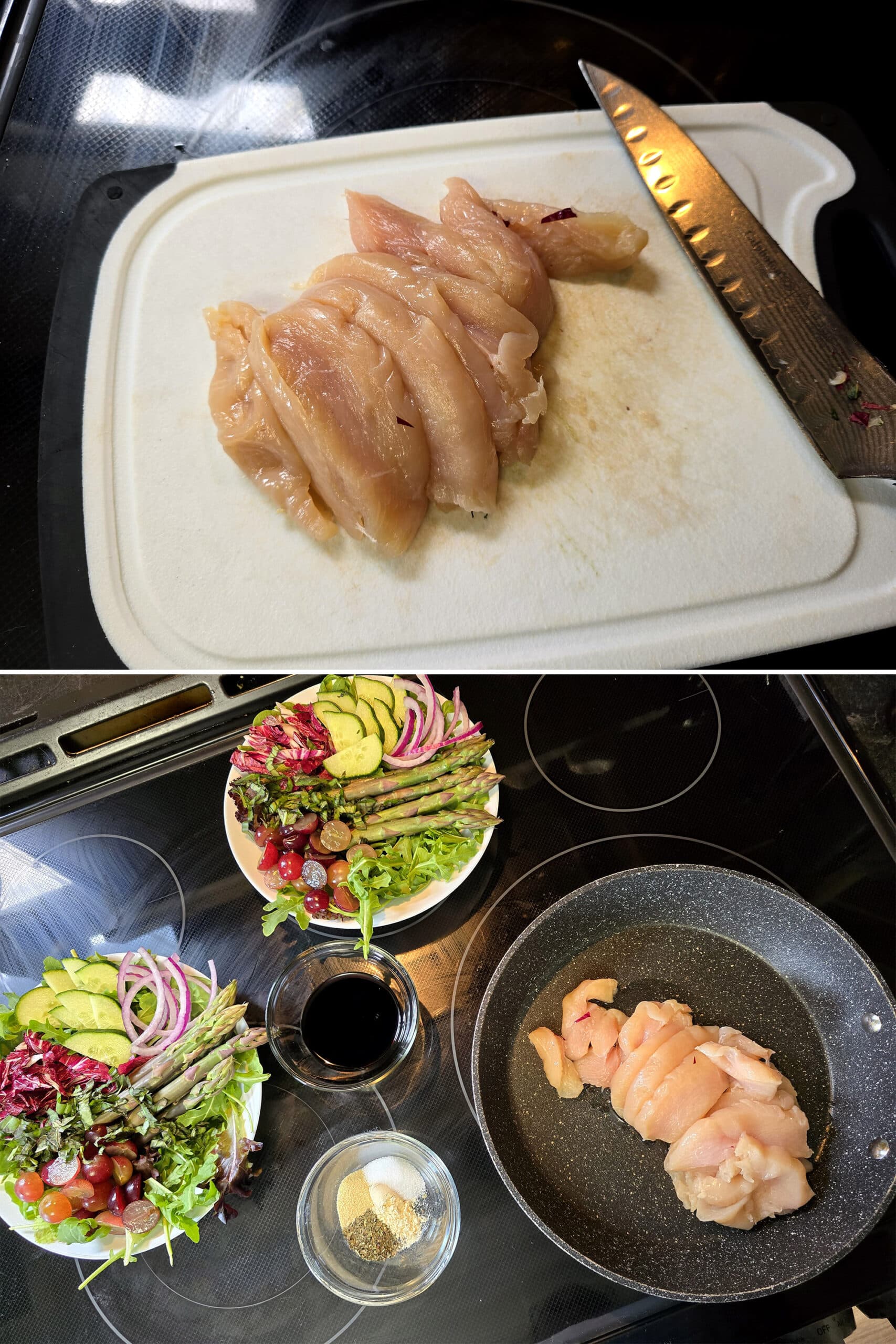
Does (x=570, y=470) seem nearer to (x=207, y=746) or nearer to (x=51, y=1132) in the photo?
(x=207, y=746)

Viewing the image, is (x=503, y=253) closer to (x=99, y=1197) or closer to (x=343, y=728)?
(x=343, y=728)

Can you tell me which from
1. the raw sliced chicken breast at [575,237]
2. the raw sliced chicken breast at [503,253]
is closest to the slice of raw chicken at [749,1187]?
the raw sliced chicken breast at [503,253]

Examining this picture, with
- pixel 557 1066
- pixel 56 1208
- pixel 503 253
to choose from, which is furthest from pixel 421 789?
pixel 503 253

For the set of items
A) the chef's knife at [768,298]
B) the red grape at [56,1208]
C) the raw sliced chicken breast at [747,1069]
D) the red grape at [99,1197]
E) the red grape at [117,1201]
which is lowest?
the raw sliced chicken breast at [747,1069]

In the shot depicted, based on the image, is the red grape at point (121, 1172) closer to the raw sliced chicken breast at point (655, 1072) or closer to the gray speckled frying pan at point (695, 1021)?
the gray speckled frying pan at point (695, 1021)

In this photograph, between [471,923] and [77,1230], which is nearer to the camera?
[77,1230]

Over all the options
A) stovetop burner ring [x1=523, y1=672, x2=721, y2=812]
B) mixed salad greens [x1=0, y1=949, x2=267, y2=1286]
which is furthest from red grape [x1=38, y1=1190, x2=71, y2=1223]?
stovetop burner ring [x1=523, y1=672, x2=721, y2=812]

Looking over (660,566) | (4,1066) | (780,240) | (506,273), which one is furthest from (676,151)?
(4,1066)
